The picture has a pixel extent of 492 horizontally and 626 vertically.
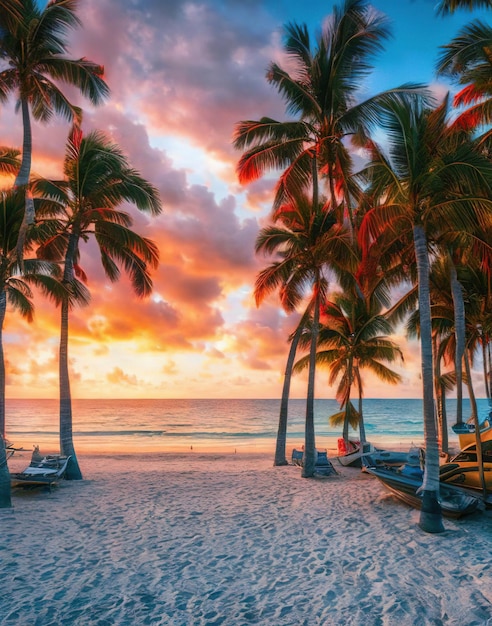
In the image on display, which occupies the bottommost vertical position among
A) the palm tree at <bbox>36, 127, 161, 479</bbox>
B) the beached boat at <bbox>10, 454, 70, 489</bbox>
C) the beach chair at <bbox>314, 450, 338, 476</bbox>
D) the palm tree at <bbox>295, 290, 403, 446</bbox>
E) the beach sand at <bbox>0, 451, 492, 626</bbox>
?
the beach chair at <bbox>314, 450, 338, 476</bbox>

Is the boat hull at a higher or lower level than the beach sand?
higher

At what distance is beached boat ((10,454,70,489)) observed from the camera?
9203mm

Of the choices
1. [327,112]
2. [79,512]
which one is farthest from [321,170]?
[79,512]

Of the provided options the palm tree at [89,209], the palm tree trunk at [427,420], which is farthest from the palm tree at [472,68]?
the palm tree at [89,209]

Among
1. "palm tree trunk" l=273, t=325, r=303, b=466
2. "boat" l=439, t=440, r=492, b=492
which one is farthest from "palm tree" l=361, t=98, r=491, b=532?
"palm tree trunk" l=273, t=325, r=303, b=466

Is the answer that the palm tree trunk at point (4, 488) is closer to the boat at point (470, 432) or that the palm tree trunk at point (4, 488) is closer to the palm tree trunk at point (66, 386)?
the palm tree trunk at point (66, 386)

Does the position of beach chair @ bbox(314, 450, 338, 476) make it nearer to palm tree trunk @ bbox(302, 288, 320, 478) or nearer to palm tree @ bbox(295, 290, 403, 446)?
palm tree trunk @ bbox(302, 288, 320, 478)

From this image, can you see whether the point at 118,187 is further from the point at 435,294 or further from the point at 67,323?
the point at 435,294

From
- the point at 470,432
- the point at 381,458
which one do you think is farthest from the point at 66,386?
the point at 470,432

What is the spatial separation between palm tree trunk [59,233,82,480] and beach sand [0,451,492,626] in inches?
69.1

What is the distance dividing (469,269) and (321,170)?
6019 millimetres

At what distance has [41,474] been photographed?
9453mm

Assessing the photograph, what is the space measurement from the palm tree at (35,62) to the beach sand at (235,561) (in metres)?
5.89

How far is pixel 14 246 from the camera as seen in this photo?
8.84 meters
